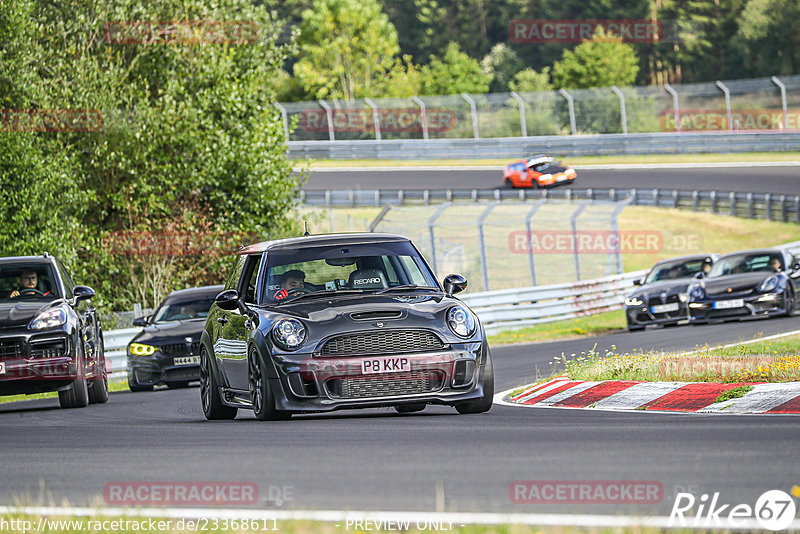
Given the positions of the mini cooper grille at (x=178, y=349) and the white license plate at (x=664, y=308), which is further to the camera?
the white license plate at (x=664, y=308)

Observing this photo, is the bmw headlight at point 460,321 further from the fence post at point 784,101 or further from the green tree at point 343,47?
the green tree at point 343,47

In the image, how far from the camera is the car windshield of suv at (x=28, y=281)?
14.6 meters

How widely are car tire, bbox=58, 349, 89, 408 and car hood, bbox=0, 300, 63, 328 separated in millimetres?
647

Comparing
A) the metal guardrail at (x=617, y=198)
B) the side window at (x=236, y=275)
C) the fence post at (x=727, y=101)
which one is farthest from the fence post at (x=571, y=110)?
the side window at (x=236, y=275)

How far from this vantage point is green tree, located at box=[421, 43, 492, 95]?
84250 mm

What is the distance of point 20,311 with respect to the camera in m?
14.0

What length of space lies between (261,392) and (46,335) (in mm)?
4548

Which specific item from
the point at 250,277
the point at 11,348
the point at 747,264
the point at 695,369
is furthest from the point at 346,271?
the point at 747,264

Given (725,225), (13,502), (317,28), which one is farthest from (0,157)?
(317,28)

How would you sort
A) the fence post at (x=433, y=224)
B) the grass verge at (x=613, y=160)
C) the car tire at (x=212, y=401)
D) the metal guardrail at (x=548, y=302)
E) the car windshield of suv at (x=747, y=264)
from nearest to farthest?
the car tire at (x=212, y=401), the car windshield of suv at (x=747, y=264), the metal guardrail at (x=548, y=302), the fence post at (x=433, y=224), the grass verge at (x=613, y=160)

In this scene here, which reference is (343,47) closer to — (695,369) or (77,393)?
(77,393)

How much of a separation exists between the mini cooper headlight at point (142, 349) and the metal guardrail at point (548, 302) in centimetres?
819

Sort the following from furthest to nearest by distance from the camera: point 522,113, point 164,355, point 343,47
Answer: point 343,47 → point 522,113 → point 164,355

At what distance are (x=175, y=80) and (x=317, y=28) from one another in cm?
5615
